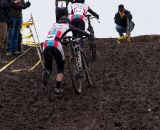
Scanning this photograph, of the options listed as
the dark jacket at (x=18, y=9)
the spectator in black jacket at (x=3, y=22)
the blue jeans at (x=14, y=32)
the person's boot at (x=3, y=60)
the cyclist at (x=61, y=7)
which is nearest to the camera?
the cyclist at (x=61, y=7)

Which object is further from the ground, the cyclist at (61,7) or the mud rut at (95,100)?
the cyclist at (61,7)

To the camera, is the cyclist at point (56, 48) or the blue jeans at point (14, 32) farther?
the blue jeans at point (14, 32)

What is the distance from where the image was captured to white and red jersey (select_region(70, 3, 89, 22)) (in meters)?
17.0

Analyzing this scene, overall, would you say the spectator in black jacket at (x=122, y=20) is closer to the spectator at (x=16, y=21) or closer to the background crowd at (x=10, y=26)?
the background crowd at (x=10, y=26)

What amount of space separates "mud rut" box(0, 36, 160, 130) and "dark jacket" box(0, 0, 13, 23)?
1553 mm

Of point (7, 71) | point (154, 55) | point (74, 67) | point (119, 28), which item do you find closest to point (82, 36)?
point (74, 67)

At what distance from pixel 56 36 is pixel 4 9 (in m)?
4.77

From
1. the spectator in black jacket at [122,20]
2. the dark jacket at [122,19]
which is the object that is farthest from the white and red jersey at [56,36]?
the dark jacket at [122,19]

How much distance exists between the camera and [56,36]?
42.2 feet

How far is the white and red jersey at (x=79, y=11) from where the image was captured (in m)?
17.0

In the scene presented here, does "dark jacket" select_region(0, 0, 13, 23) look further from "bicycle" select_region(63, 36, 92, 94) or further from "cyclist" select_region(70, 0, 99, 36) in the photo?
"bicycle" select_region(63, 36, 92, 94)

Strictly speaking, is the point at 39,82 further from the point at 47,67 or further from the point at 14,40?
the point at 14,40

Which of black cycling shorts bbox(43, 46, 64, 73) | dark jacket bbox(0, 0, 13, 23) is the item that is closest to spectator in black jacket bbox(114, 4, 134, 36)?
dark jacket bbox(0, 0, 13, 23)

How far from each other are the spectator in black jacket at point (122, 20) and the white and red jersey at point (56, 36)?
9.69 m
